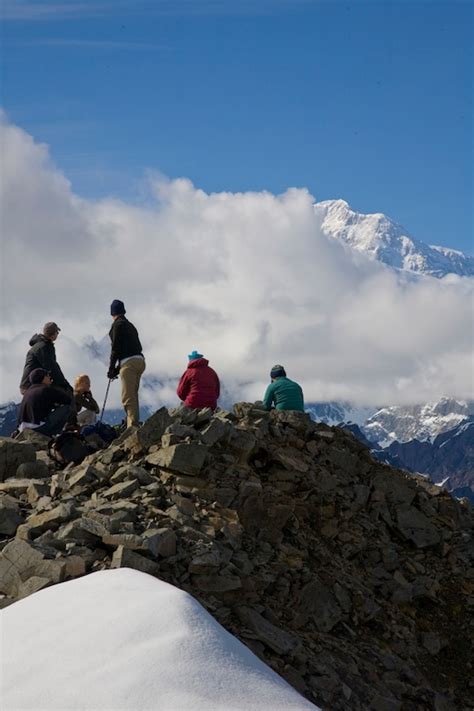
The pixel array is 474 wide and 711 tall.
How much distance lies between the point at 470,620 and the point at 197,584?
23.7 feet

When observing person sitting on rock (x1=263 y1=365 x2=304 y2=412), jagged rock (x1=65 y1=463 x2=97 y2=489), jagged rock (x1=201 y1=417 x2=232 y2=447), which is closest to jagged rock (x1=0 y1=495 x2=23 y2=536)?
jagged rock (x1=65 y1=463 x2=97 y2=489)

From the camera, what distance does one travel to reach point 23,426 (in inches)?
841

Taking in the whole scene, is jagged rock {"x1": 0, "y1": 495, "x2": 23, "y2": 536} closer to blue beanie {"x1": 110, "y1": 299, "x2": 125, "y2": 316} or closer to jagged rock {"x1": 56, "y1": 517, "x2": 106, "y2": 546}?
jagged rock {"x1": 56, "y1": 517, "x2": 106, "y2": 546}

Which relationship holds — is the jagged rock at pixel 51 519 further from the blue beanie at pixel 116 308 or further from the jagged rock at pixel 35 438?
the blue beanie at pixel 116 308

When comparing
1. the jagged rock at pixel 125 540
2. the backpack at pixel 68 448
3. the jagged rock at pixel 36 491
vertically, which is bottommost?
the jagged rock at pixel 125 540

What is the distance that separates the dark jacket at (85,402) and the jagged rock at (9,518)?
6.94m

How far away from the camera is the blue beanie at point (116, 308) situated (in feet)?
71.9

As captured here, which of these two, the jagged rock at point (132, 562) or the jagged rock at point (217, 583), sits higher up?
the jagged rock at point (132, 562)

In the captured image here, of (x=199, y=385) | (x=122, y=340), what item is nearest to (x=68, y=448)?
(x=122, y=340)

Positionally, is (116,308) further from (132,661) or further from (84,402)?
(132,661)

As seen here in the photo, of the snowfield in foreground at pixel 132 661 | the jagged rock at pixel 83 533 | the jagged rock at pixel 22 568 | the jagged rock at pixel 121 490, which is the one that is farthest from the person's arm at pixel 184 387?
the snowfield in foreground at pixel 132 661

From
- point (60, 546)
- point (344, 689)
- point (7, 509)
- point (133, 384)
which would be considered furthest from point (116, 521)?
point (133, 384)

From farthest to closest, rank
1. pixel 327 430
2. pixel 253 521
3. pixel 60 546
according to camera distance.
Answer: pixel 327 430
pixel 253 521
pixel 60 546

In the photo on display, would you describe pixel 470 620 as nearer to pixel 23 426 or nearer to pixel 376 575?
pixel 376 575
